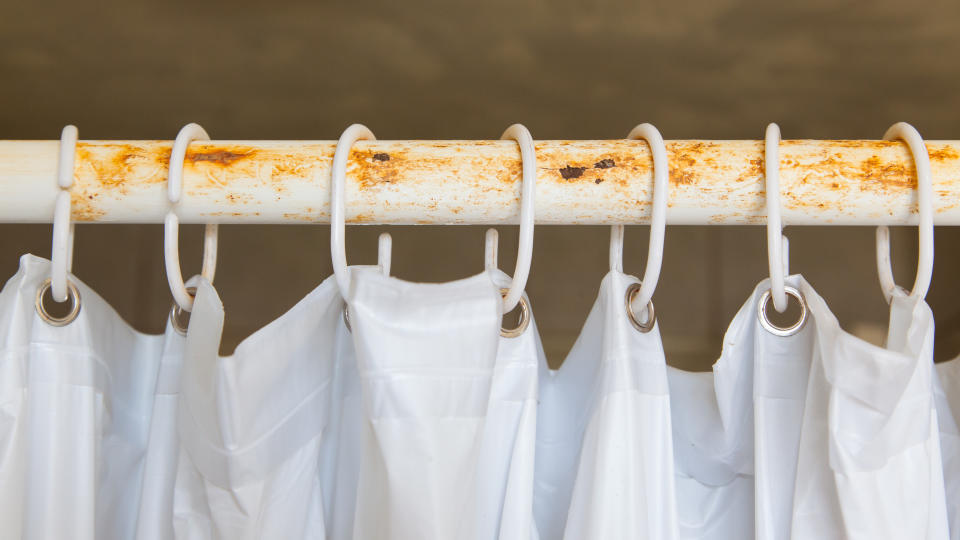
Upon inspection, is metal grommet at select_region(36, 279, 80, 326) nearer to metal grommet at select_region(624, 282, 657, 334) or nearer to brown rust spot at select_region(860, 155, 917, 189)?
metal grommet at select_region(624, 282, 657, 334)

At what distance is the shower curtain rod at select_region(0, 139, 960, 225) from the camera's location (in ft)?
1.31

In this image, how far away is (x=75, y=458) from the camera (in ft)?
1.43

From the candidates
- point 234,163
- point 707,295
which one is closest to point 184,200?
point 234,163

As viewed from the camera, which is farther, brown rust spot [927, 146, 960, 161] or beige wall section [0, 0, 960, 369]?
beige wall section [0, 0, 960, 369]

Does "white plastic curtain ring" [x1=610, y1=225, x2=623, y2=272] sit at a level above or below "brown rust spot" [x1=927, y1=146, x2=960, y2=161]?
below

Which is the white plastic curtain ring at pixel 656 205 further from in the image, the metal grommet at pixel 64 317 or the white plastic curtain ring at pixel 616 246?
the metal grommet at pixel 64 317

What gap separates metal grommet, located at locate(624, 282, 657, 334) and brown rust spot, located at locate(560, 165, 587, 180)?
76 millimetres

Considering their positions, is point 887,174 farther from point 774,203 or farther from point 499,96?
point 499,96

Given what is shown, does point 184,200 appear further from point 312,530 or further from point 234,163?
point 312,530

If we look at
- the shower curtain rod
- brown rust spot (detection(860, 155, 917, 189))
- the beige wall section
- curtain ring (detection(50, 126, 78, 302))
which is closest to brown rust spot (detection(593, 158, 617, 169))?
the shower curtain rod

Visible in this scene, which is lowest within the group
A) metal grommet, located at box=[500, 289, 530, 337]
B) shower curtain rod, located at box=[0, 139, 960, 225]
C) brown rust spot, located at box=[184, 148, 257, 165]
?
metal grommet, located at box=[500, 289, 530, 337]

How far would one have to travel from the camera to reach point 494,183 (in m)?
0.40

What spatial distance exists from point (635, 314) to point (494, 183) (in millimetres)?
107

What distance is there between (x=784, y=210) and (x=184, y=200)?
30cm
